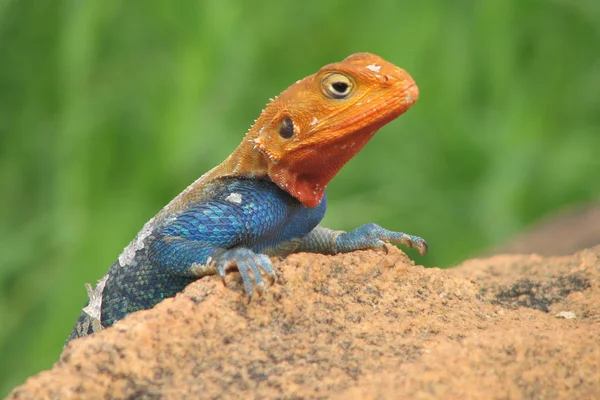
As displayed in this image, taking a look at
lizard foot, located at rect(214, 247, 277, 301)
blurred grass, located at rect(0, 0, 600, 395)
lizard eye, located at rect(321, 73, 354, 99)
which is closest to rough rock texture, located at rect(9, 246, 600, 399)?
lizard foot, located at rect(214, 247, 277, 301)

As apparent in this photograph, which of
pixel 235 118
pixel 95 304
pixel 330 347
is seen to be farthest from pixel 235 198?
pixel 235 118

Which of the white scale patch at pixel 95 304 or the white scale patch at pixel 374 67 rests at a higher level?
the white scale patch at pixel 374 67

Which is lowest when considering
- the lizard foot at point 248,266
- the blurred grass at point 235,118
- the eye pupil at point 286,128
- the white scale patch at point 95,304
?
the lizard foot at point 248,266

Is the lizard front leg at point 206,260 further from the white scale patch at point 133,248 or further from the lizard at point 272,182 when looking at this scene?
the white scale patch at point 133,248

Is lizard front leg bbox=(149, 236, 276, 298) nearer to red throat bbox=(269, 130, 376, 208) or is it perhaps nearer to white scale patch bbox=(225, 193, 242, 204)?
white scale patch bbox=(225, 193, 242, 204)

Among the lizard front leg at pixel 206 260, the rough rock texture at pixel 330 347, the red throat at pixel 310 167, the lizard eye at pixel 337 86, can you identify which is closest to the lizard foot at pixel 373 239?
the red throat at pixel 310 167

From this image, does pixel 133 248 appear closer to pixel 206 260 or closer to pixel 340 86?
pixel 206 260

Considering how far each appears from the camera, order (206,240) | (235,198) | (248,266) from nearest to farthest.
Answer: (248,266), (206,240), (235,198)
